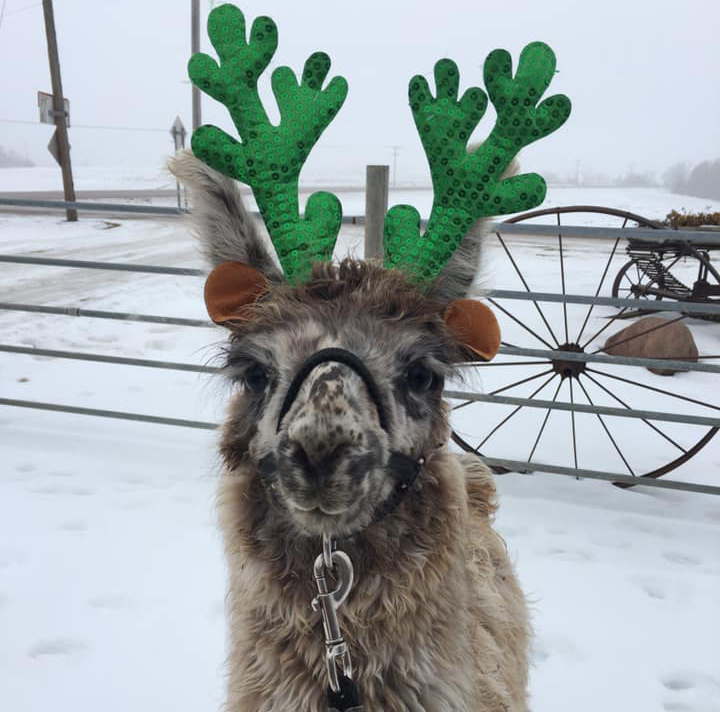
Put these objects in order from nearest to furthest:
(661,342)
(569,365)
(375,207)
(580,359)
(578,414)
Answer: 1. (375,207)
2. (580,359)
3. (569,365)
4. (578,414)
5. (661,342)

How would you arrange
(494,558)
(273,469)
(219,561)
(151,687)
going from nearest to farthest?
(273,469)
(494,558)
(151,687)
(219,561)

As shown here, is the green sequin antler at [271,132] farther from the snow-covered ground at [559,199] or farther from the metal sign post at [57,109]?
the metal sign post at [57,109]

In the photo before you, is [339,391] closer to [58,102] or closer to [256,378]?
[256,378]

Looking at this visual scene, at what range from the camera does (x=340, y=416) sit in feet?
3.67

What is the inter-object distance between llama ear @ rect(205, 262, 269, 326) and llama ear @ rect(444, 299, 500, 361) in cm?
50

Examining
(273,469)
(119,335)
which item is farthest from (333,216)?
(119,335)

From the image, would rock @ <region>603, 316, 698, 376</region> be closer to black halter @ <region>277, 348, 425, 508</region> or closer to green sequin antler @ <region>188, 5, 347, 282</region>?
green sequin antler @ <region>188, 5, 347, 282</region>

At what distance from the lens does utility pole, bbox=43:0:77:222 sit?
43.1 ft

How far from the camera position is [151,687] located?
Result: 2.24 m

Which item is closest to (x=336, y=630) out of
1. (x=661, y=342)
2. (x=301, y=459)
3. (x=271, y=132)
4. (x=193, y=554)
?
A: (x=301, y=459)

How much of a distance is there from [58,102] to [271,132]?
1506cm

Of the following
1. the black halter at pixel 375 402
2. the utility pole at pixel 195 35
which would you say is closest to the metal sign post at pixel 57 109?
the utility pole at pixel 195 35

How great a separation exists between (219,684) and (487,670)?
1221mm

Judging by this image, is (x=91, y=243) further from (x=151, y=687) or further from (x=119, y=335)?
(x=151, y=687)
